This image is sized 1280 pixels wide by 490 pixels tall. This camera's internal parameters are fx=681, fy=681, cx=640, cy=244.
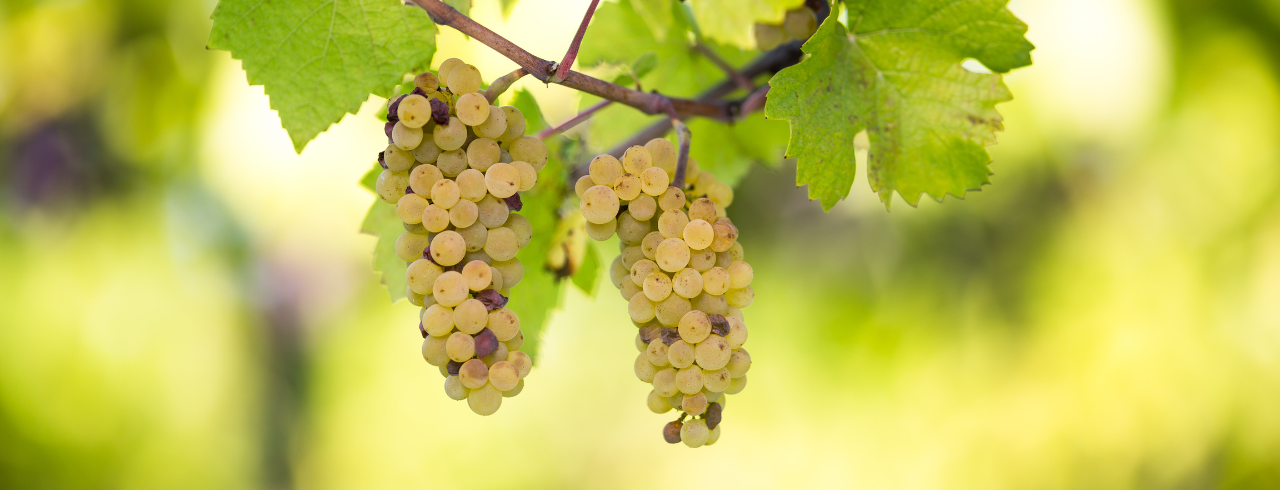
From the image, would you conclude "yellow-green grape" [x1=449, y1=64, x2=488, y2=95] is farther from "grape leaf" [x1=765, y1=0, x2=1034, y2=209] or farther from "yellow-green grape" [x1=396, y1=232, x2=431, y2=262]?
"grape leaf" [x1=765, y1=0, x2=1034, y2=209]

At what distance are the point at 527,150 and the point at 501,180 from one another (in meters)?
0.03

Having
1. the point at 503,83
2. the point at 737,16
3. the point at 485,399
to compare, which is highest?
the point at 737,16

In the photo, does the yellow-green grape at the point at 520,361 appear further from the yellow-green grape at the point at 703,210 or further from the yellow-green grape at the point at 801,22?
the yellow-green grape at the point at 801,22

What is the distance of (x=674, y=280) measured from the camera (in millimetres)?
295

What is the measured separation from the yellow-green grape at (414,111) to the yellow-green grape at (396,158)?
0.08ft

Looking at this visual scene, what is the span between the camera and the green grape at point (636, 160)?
30 cm

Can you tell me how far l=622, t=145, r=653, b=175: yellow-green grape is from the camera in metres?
0.30

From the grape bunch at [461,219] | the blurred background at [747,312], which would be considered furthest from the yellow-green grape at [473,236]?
the blurred background at [747,312]

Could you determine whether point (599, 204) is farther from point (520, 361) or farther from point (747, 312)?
point (747, 312)

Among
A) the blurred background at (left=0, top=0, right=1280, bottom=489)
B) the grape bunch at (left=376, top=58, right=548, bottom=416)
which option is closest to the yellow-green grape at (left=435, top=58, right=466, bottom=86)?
the grape bunch at (left=376, top=58, right=548, bottom=416)

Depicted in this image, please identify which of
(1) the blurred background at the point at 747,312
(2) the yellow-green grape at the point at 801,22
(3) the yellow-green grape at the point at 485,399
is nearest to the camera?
(3) the yellow-green grape at the point at 485,399

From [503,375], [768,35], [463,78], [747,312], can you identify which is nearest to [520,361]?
[503,375]

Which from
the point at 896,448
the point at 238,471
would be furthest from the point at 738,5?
the point at 238,471

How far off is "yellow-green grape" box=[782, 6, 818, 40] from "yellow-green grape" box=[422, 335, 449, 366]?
246 mm
